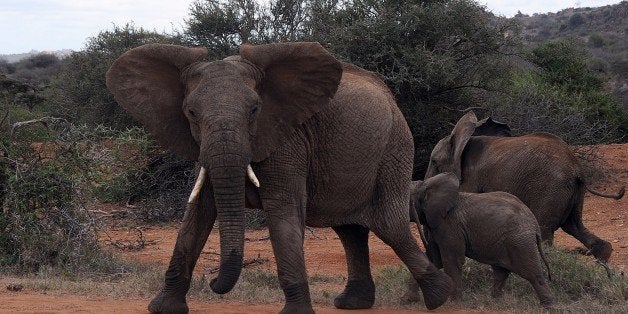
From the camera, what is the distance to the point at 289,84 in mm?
6375

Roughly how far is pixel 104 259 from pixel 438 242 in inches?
131

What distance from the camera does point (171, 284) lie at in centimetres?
638

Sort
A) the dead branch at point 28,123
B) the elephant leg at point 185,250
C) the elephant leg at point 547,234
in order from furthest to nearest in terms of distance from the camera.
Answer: the elephant leg at point 547,234
the dead branch at point 28,123
the elephant leg at point 185,250

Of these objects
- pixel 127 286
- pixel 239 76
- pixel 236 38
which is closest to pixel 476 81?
pixel 236 38

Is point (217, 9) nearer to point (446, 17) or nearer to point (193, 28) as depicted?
point (193, 28)

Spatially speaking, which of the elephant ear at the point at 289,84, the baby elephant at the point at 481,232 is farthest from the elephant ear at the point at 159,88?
the baby elephant at the point at 481,232

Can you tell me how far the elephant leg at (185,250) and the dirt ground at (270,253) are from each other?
13.1 inches

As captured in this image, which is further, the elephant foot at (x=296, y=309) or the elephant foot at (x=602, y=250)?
the elephant foot at (x=602, y=250)

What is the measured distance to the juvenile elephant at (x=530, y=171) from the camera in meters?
9.45

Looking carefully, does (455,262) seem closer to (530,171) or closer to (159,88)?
(530,171)

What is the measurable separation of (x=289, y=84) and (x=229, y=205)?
3.65 feet

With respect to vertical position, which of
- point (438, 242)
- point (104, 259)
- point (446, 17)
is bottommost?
point (104, 259)

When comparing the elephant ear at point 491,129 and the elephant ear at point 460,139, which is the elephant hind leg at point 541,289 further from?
the elephant ear at point 491,129

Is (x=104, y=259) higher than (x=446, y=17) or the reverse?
the reverse
